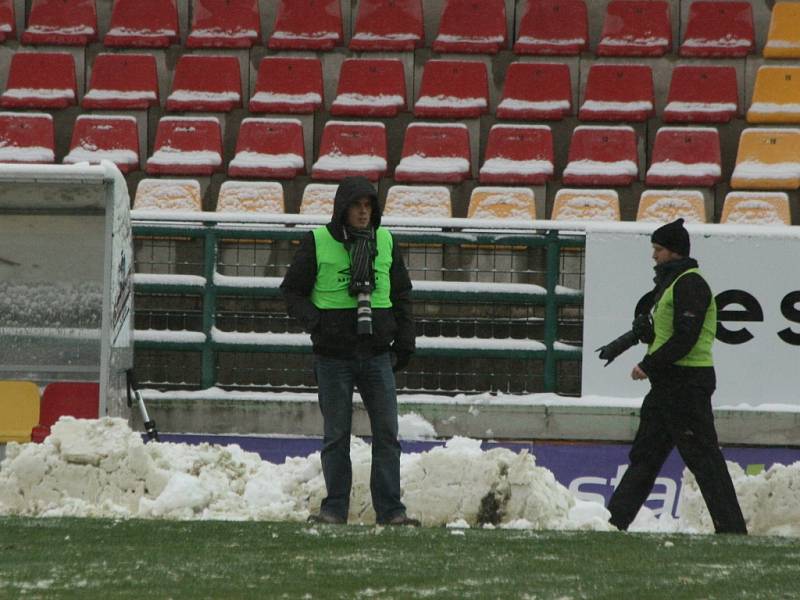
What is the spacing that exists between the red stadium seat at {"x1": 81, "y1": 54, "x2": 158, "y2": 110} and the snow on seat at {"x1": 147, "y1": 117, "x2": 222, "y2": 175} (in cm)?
57

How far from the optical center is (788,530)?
7703 mm

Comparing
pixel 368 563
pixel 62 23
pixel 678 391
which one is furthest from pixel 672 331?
pixel 62 23

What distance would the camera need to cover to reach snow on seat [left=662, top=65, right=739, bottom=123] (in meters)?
14.2

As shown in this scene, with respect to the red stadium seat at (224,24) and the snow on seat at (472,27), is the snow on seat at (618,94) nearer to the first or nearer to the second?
the snow on seat at (472,27)

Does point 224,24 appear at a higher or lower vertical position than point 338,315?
higher

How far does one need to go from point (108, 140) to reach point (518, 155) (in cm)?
391

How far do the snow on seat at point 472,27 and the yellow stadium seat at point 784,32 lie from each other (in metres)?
2.65

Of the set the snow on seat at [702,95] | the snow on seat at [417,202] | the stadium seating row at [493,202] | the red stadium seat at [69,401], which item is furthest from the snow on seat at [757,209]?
the red stadium seat at [69,401]

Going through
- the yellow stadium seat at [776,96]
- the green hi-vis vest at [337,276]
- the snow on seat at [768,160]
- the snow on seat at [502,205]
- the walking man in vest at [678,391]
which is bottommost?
the walking man in vest at [678,391]

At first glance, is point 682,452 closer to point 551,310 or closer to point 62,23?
point 551,310

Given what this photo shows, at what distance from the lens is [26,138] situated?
47.4ft

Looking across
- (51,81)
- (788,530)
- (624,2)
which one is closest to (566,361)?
(788,530)

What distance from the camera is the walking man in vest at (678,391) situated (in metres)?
7.54

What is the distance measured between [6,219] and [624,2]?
7.75 metres
